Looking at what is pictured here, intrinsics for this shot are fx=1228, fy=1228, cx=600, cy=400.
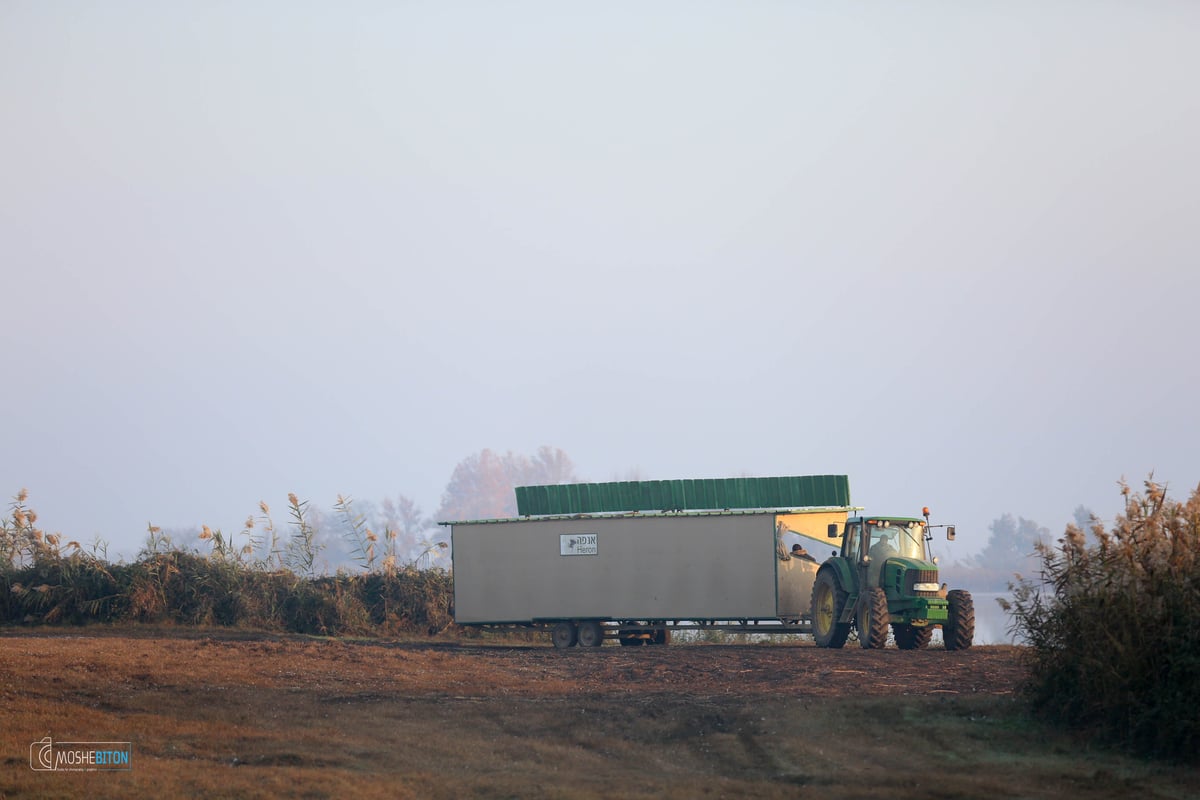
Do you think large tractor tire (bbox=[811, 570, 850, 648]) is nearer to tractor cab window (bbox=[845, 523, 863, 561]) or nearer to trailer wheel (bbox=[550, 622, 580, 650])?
tractor cab window (bbox=[845, 523, 863, 561])

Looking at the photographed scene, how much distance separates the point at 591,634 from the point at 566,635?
70cm

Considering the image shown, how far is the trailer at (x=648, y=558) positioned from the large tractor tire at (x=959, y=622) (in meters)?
3.00

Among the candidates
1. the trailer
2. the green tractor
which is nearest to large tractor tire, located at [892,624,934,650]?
the green tractor

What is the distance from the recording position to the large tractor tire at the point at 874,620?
24844mm

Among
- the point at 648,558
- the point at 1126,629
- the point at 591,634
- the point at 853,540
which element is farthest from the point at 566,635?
the point at 1126,629

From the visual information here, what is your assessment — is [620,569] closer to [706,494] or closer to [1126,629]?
[706,494]

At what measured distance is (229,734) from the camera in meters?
15.3

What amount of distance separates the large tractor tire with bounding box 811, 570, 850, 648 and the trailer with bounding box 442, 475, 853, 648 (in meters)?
0.95

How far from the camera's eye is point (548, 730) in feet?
51.0

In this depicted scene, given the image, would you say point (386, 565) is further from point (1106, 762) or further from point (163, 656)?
point (1106, 762)

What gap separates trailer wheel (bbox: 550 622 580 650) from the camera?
97.6 ft

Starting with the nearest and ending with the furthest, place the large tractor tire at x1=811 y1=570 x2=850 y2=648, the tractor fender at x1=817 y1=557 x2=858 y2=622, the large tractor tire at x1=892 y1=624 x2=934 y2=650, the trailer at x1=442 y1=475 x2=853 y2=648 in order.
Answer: the tractor fender at x1=817 y1=557 x2=858 y2=622, the large tractor tire at x1=811 y1=570 x2=850 y2=648, the large tractor tire at x1=892 y1=624 x2=934 y2=650, the trailer at x1=442 y1=475 x2=853 y2=648

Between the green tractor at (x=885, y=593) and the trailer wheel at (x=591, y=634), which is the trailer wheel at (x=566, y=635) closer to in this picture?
the trailer wheel at (x=591, y=634)

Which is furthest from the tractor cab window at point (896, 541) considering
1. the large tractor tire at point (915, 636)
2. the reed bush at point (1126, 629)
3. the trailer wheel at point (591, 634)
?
the reed bush at point (1126, 629)
